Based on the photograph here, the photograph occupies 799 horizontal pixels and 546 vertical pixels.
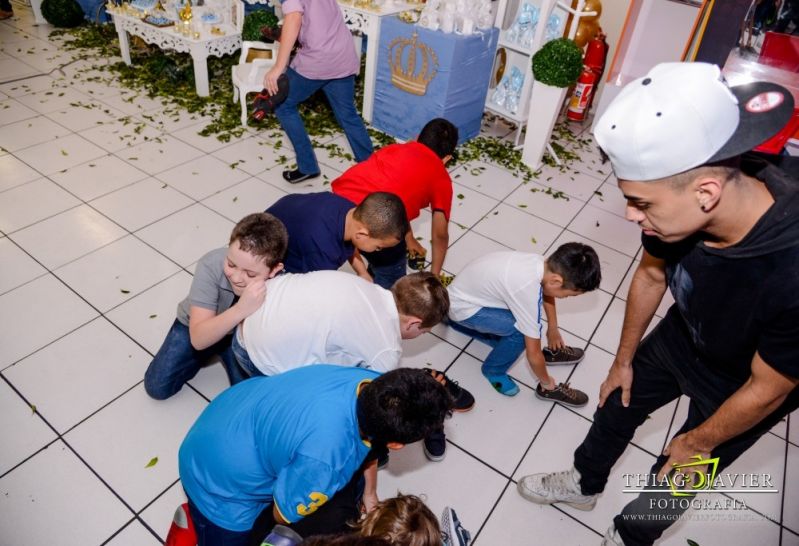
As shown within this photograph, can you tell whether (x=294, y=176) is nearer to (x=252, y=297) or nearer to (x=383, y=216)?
(x=383, y=216)

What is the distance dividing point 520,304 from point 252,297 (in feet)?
3.66

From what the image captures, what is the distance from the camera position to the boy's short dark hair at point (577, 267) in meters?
1.98

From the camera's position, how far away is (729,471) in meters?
2.30

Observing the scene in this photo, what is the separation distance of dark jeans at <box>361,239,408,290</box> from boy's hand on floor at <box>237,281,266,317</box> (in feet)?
3.27

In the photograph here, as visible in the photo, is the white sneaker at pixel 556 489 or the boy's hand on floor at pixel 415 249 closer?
the white sneaker at pixel 556 489

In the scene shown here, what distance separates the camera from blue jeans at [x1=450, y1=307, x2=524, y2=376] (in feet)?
7.72

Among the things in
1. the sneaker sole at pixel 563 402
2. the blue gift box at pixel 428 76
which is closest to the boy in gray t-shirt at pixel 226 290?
the sneaker sole at pixel 563 402

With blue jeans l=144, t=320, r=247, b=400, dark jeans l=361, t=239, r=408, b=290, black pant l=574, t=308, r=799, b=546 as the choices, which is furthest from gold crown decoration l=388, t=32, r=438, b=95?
black pant l=574, t=308, r=799, b=546

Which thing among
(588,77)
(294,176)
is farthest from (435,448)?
(588,77)

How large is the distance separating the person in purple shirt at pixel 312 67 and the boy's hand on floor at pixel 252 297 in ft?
7.14

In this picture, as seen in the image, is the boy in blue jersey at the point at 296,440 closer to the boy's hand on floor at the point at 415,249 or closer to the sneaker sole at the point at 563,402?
the sneaker sole at the point at 563,402

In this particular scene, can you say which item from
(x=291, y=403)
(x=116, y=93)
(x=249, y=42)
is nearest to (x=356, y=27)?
(x=249, y=42)

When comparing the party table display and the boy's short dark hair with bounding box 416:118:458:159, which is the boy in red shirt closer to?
the boy's short dark hair with bounding box 416:118:458:159

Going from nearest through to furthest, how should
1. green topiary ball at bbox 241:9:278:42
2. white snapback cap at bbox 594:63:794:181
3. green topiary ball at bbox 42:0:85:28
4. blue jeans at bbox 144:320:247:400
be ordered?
white snapback cap at bbox 594:63:794:181, blue jeans at bbox 144:320:247:400, green topiary ball at bbox 241:9:278:42, green topiary ball at bbox 42:0:85:28
